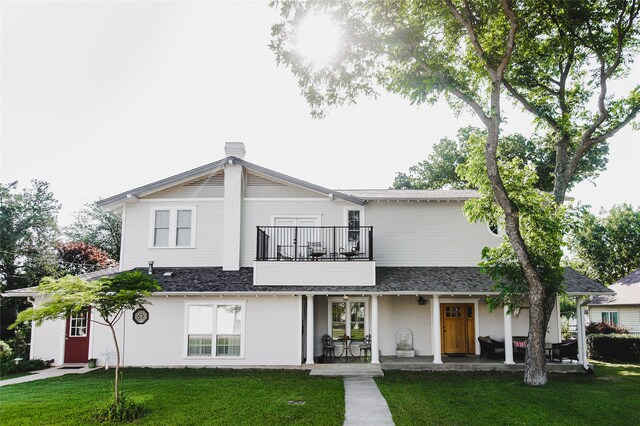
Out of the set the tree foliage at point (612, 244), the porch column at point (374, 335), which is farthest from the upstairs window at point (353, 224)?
the tree foliage at point (612, 244)

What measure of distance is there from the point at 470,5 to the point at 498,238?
8.16 meters

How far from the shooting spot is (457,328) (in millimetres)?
16594

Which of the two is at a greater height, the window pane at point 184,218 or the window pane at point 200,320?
the window pane at point 184,218

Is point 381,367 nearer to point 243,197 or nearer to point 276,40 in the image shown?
point 243,197

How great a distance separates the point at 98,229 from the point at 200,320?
89.4 feet

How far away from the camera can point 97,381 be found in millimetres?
12727

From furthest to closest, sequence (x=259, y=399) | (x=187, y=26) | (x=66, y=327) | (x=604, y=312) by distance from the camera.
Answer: (x=604, y=312)
(x=66, y=327)
(x=187, y=26)
(x=259, y=399)

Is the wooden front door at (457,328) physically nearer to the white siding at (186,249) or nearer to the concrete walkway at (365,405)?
the concrete walkway at (365,405)

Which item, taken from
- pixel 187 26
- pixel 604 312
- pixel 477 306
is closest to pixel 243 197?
pixel 187 26

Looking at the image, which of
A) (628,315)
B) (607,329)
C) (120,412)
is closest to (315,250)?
(120,412)

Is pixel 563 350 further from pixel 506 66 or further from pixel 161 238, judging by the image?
pixel 161 238

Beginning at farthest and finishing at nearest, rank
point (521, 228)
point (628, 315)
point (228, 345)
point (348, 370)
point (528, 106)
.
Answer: point (628, 315) → point (528, 106) → point (228, 345) → point (348, 370) → point (521, 228)

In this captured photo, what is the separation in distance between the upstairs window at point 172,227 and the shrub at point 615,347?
17.5m

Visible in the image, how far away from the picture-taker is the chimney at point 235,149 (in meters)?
17.4
